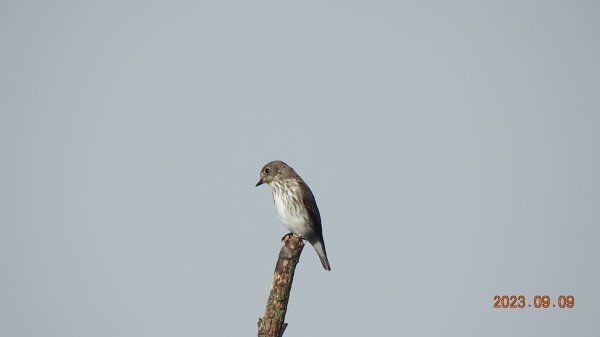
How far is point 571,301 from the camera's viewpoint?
16.8 m

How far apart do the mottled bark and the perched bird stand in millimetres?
3920

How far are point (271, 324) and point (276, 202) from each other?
5.65 metres

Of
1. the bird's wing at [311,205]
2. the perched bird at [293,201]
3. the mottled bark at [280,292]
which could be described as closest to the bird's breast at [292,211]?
the perched bird at [293,201]

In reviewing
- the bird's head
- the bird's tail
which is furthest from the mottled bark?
the bird's tail

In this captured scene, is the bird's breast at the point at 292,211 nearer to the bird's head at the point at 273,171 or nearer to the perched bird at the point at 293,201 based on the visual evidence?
the perched bird at the point at 293,201

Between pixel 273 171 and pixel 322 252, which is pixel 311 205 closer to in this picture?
pixel 273 171

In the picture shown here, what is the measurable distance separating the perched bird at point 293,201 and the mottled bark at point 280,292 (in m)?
3.92

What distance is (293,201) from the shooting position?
1634cm

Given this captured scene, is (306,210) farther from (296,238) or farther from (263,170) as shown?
(296,238)

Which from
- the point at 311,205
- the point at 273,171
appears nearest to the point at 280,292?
the point at 311,205

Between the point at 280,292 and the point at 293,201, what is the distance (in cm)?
499

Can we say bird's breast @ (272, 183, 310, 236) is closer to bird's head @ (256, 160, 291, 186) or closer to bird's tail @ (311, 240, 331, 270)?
bird's head @ (256, 160, 291, 186)

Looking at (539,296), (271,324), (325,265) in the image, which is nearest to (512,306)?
(539,296)

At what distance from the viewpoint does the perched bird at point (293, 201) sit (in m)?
16.3
